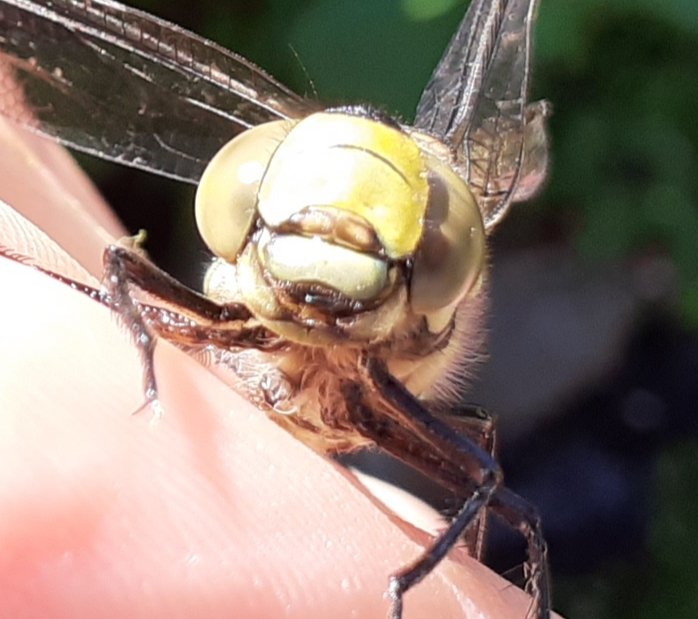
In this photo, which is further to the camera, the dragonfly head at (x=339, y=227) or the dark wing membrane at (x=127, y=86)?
the dark wing membrane at (x=127, y=86)

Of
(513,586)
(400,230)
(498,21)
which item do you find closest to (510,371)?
(498,21)

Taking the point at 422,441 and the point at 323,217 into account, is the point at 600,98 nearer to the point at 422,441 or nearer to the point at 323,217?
the point at 422,441

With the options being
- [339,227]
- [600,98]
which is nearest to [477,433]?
[339,227]

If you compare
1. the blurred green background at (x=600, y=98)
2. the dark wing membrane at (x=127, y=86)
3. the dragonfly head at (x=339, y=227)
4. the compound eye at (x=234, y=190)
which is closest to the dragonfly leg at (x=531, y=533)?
the dragonfly head at (x=339, y=227)

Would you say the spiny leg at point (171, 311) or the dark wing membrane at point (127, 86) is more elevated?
the dark wing membrane at point (127, 86)

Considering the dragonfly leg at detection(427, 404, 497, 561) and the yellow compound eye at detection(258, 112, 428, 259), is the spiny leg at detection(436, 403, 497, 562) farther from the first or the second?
the yellow compound eye at detection(258, 112, 428, 259)

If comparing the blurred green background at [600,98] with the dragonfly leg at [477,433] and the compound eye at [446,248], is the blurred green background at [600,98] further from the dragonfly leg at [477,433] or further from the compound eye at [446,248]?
the compound eye at [446,248]

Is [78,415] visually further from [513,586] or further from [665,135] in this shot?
[665,135]
